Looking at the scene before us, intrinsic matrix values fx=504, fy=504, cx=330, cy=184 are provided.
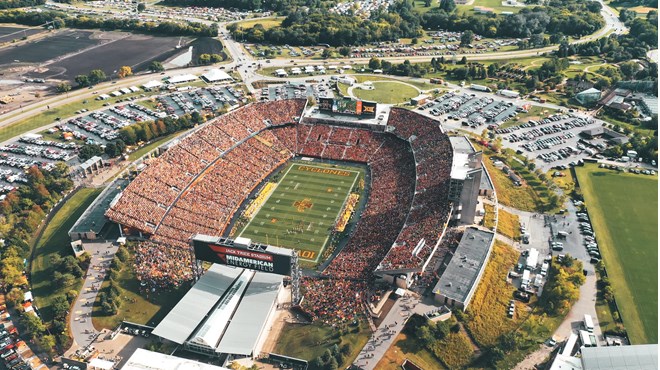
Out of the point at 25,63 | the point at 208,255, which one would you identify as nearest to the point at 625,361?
the point at 208,255

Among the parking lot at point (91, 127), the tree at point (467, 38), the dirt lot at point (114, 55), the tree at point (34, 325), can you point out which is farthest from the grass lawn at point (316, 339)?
the tree at point (467, 38)

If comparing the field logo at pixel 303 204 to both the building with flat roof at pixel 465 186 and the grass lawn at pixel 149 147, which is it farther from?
the grass lawn at pixel 149 147

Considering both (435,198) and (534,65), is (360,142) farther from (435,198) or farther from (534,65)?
(534,65)

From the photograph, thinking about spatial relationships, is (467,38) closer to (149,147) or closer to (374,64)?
(374,64)

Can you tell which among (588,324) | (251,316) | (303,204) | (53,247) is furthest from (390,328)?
(53,247)

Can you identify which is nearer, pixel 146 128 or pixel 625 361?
pixel 625 361
